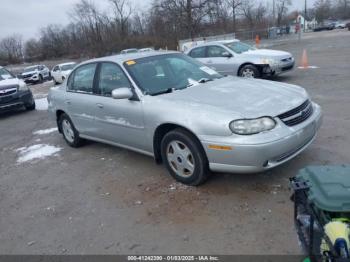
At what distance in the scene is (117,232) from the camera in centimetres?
354

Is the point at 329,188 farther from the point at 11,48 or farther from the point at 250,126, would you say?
the point at 11,48

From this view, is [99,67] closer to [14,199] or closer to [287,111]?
[14,199]

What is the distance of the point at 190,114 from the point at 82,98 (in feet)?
7.90

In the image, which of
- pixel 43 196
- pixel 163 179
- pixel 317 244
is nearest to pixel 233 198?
pixel 163 179

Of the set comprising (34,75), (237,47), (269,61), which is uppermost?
(237,47)

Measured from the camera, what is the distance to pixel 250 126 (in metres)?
3.63

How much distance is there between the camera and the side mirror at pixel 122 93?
4.43 meters

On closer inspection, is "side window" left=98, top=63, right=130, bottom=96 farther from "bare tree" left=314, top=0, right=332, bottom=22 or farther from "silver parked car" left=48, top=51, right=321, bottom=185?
"bare tree" left=314, top=0, right=332, bottom=22

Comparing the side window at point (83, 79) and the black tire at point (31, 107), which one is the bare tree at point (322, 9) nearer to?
the black tire at point (31, 107)

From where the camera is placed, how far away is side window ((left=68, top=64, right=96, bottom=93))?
554 centimetres

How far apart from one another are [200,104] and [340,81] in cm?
761

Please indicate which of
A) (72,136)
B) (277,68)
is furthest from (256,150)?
(277,68)

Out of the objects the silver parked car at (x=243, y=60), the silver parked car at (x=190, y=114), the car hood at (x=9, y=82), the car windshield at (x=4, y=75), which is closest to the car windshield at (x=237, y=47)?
the silver parked car at (x=243, y=60)

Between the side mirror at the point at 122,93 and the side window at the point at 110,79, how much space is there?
24 cm
